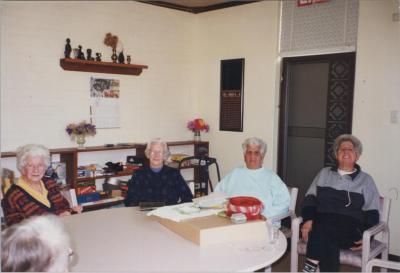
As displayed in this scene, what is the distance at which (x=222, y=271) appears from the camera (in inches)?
67.3

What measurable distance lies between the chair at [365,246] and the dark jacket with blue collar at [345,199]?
3.0 inches

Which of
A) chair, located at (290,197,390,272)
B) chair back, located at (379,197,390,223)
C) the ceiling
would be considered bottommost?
chair, located at (290,197,390,272)

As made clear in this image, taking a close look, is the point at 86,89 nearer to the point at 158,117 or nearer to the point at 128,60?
the point at 128,60

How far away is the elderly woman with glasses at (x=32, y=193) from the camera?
243cm

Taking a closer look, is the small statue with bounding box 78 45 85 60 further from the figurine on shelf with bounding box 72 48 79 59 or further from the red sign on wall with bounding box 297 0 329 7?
the red sign on wall with bounding box 297 0 329 7

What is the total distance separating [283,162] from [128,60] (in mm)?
2162

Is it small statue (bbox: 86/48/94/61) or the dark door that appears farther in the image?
small statue (bbox: 86/48/94/61)

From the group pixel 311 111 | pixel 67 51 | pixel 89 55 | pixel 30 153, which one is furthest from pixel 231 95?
pixel 30 153

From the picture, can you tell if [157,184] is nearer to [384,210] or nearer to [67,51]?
[384,210]

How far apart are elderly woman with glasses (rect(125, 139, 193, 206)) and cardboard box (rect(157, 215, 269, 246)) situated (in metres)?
0.89

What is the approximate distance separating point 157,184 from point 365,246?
58.7 inches

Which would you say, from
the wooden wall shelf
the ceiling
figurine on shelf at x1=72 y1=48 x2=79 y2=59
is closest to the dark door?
the ceiling

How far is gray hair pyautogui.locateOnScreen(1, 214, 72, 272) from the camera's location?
3.73ft

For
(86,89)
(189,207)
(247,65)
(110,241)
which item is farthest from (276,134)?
(110,241)
